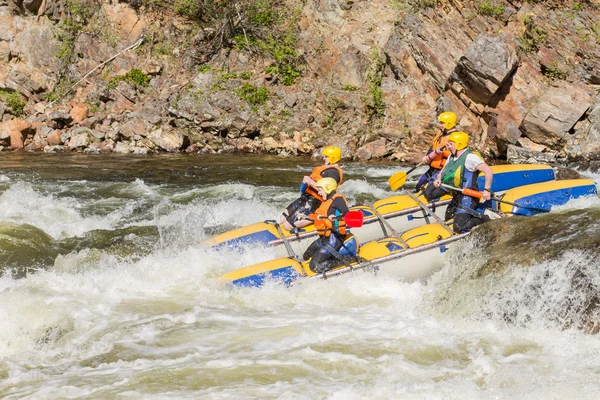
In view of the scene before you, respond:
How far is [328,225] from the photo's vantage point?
6871 mm

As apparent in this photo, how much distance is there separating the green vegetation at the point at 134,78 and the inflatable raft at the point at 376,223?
13.3 meters

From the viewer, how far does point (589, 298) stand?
5.39 m

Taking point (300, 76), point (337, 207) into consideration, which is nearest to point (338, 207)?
point (337, 207)

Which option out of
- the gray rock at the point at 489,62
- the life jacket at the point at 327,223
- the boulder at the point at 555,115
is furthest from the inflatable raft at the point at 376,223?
the gray rock at the point at 489,62

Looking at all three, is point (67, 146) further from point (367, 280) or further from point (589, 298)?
point (589, 298)

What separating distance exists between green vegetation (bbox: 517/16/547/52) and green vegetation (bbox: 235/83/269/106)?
7568 millimetres

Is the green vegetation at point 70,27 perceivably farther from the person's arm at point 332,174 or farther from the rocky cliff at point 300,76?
the person's arm at point 332,174

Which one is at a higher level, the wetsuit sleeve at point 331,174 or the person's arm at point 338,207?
the wetsuit sleeve at point 331,174

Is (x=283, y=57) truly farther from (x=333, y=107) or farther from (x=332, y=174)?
(x=332, y=174)

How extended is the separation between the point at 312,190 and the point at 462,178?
1.97 m

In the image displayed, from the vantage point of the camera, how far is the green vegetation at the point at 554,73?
53.9 feet

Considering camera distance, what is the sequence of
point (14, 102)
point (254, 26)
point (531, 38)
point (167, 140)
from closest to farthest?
1. point (531, 38)
2. point (167, 140)
3. point (14, 102)
4. point (254, 26)

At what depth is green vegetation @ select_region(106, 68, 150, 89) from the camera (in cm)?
2002

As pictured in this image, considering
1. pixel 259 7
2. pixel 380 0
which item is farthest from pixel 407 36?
pixel 259 7
